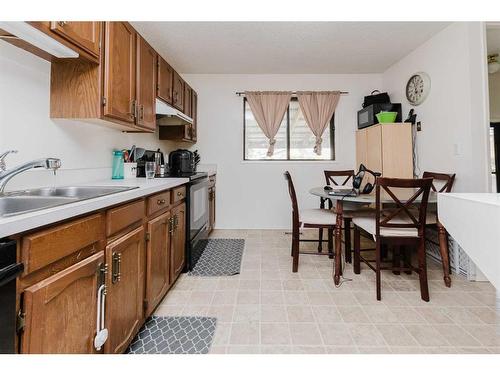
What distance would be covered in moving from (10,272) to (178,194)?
145cm

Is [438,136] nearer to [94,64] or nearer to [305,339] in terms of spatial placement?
[305,339]

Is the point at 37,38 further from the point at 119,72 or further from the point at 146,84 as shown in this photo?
the point at 146,84

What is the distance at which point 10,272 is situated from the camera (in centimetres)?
66

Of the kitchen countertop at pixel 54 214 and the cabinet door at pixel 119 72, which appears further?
the cabinet door at pixel 119 72

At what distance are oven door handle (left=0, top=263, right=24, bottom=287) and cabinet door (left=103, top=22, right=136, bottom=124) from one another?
3.98 feet

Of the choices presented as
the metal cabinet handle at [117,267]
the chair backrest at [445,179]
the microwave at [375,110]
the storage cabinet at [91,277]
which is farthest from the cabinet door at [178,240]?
the microwave at [375,110]

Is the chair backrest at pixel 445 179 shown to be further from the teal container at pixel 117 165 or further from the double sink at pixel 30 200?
the teal container at pixel 117 165

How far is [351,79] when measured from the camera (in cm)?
389

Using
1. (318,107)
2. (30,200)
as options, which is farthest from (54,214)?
(318,107)

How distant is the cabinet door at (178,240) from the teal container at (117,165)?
2.17ft

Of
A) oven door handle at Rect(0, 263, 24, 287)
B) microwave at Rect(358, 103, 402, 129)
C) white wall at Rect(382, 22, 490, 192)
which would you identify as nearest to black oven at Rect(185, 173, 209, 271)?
oven door handle at Rect(0, 263, 24, 287)

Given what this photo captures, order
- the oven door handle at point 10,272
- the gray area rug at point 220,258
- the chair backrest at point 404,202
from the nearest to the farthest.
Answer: the oven door handle at point 10,272
the chair backrest at point 404,202
the gray area rug at point 220,258

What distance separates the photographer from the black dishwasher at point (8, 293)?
65 cm
